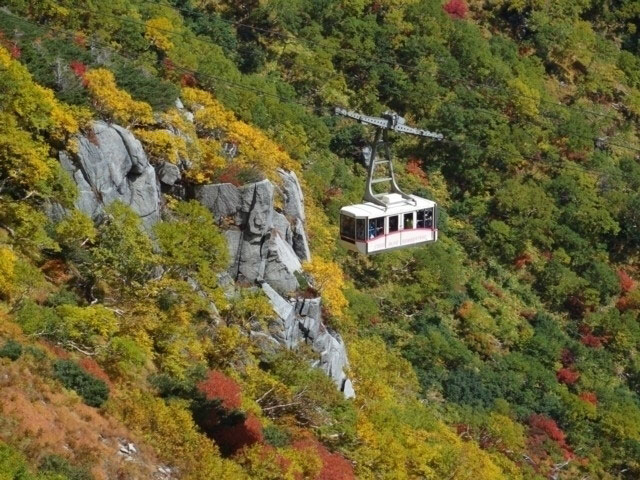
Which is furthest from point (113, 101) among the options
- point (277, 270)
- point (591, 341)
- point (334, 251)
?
point (591, 341)

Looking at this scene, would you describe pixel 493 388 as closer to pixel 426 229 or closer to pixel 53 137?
pixel 426 229

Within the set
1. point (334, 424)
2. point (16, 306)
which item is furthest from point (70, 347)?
point (334, 424)

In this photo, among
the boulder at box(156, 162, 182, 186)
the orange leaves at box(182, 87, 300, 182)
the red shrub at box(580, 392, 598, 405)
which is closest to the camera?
the boulder at box(156, 162, 182, 186)

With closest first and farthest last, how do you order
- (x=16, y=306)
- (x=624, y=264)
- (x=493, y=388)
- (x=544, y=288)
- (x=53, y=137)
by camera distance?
(x=16, y=306) → (x=53, y=137) → (x=493, y=388) → (x=544, y=288) → (x=624, y=264)

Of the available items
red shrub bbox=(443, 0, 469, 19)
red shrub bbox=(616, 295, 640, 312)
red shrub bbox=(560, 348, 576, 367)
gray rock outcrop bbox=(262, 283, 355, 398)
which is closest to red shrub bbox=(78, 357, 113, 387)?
gray rock outcrop bbox=(262, 283, 355, 398)

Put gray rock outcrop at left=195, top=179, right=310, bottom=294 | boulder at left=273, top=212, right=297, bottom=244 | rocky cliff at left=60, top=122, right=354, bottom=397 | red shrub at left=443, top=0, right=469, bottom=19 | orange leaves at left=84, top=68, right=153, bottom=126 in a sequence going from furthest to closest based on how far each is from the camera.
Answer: red shrub at left=443, top=0, right=469, bottom=19 < boulder at left=273, top=212, right=297, bottom=244 < gray rock outcrop at left=195, top=179, right=310, bottom=294 < orange leaves at left=84, top=68, right=153, bottom=126 < rocky cliff at left=60, top=122, right=354, bottom=397

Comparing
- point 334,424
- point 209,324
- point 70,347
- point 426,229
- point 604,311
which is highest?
point 426,229

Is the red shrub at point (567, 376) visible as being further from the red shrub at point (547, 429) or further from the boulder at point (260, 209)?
the boulder at point (260, 209)

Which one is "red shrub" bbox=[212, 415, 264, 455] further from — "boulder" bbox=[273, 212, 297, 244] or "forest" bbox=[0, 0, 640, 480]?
"boulder" bbox=[273, 212, 297, 244]
